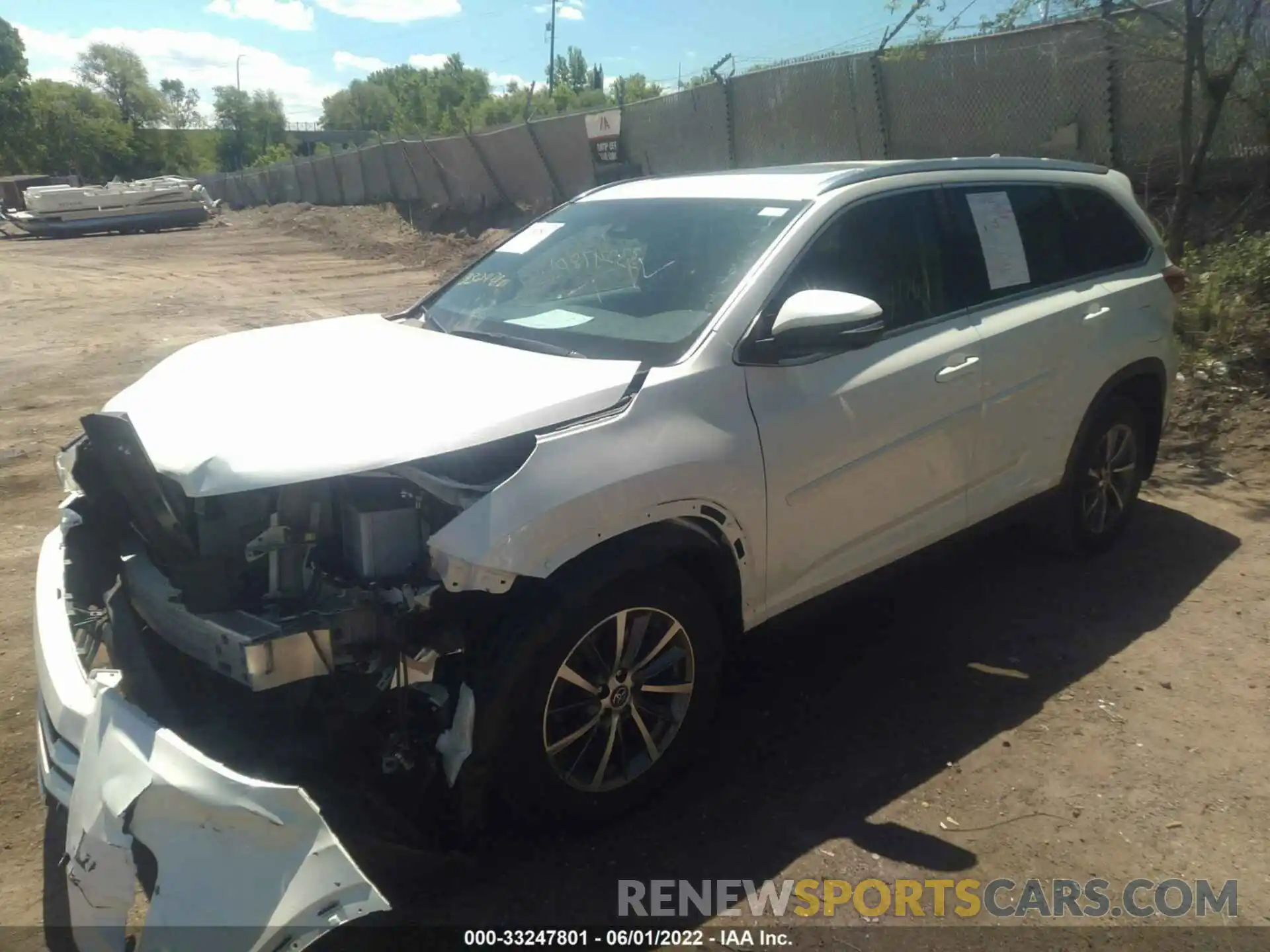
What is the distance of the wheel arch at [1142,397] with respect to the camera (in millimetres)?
4688

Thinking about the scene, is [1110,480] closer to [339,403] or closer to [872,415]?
[872,415]

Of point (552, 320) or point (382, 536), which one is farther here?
point (552, 320)

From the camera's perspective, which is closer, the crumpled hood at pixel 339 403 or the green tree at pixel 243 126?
the crumpled hood at pixel 339 403


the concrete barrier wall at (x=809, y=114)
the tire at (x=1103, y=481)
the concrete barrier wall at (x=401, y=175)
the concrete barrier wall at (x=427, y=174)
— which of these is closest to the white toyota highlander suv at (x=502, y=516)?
the tire at (x=1103, y=481)

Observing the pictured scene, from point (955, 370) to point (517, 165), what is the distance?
1965 centimetres

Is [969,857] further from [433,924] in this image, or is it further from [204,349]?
[204,349]

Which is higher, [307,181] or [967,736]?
[307,181]

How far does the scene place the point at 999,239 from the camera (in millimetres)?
4336

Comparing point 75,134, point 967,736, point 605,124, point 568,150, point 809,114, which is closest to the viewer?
point 967,736

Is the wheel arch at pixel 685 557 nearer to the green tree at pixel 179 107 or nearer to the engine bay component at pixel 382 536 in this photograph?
the engine bay component at pixel 382 536

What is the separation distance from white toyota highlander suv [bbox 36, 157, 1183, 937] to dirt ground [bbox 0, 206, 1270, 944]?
0.86 ft

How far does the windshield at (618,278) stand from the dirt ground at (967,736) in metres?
1.19

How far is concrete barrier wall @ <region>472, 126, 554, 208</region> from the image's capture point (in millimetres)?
21281

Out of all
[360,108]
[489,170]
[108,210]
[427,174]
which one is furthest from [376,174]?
[360,108]
